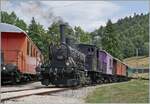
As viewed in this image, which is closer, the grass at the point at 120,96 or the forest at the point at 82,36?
the grass at the point at 120,96

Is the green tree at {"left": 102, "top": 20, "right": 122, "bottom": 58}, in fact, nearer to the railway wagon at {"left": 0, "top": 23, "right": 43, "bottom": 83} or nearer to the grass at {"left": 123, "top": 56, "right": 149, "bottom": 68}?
the grass at {"left": 123, "top": 56, "right": 149, "bottom": 68}

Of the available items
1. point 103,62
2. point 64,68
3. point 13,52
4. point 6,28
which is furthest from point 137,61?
point 6,28

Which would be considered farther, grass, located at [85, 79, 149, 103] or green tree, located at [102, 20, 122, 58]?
green tree, located at [102, 20, 122, 58]

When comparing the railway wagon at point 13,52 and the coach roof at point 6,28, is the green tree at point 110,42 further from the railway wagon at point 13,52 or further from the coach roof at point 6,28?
the coach roof at point 6,28

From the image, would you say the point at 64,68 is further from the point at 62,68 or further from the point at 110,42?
the point at 110,42

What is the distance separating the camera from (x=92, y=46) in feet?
91.7

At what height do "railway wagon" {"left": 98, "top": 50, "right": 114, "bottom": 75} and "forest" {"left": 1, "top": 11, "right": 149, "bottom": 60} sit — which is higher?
"forest" {"left": 1, "top": 11, "right": 149, "bottom": 60}

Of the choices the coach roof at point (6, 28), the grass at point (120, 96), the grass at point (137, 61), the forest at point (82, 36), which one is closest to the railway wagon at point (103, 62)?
the forest at point (82, 36)

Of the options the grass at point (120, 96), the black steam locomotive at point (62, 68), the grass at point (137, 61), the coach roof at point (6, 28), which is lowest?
the grass at point (120, 96)

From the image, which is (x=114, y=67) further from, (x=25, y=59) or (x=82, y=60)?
(x=25, y=59)

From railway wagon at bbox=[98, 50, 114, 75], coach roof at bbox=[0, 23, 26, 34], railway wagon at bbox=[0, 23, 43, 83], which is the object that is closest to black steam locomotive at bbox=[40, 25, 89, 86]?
railway wagon at bbox=[0, 23, 43, 83]

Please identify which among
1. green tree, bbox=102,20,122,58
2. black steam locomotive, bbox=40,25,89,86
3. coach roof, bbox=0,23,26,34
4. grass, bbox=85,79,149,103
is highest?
green tree, bbox=102,20,122,58

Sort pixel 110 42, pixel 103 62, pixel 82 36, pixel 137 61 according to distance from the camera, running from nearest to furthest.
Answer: pixel 103 62 < pixel 82 36 < pixel 110 42 < pixel 137 61

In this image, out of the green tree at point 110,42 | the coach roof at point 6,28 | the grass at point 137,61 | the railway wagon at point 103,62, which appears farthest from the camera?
the grass at point 137,61
